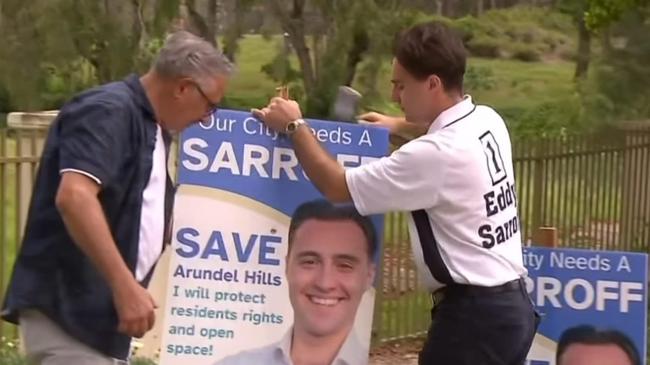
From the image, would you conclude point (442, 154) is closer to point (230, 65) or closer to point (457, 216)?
point (457, 216)

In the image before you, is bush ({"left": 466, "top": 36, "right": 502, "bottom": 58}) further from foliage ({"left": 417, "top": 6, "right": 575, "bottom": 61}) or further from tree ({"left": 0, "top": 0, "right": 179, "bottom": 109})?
tree ({"left": 0, "top": 0, "right": 179, "bottom": 109})

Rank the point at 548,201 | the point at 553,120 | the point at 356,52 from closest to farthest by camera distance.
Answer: the point at 548,201 < the point at 356,52 < the point at 553,120

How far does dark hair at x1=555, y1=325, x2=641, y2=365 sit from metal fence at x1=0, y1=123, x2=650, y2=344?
7.32 feet

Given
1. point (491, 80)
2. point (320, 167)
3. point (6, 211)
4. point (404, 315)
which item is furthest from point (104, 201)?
point (491, 80)

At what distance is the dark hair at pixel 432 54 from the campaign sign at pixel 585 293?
1.35 m

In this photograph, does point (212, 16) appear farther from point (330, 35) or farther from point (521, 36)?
point (521, 36)

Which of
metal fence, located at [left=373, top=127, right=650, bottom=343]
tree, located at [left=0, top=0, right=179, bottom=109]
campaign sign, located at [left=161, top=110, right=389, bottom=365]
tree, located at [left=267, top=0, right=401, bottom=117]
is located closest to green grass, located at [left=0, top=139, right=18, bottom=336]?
metal fence, located at [left=373, top=127, right=650, bottom=343]

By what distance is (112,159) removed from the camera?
12.7 ft

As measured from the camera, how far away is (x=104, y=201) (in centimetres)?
393

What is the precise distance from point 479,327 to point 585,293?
1.18m

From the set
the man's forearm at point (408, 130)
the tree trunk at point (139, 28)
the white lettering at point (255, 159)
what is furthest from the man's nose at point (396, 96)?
the tree trunk at point (139, 28)

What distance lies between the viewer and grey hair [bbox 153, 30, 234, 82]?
13.2ft

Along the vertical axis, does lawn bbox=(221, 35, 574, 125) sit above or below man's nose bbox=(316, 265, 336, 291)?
above

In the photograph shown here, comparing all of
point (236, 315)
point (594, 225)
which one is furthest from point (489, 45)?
point (236, 315)
